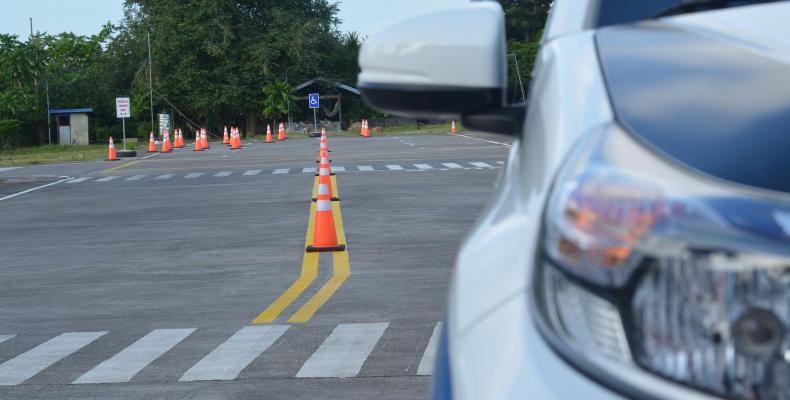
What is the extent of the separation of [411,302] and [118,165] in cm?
3088

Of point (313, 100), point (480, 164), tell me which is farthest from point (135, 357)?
point (313, 100)

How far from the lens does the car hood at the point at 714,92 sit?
1.78 meters

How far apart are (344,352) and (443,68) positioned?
5.54 meters

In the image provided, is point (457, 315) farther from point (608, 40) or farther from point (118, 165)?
point (118, 165)

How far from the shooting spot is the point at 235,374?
727cm

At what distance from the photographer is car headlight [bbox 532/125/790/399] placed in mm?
1622

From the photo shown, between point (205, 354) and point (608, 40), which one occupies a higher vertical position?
point (608, 40)

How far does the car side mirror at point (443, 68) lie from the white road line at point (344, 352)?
15.4 feet

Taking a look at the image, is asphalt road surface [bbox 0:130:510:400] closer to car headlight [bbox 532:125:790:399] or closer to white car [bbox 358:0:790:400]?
white car [bbox 358:0:790:400]

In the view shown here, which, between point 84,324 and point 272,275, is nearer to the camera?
point 84,324

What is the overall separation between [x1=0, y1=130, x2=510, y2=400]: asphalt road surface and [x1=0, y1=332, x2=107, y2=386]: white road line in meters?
0.02

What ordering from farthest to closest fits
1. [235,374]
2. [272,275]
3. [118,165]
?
[118,165] < [272,275] < [235,374]

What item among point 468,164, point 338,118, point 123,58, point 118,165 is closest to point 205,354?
point 468,164

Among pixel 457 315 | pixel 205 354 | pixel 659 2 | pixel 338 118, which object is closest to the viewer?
pixel 457 315
